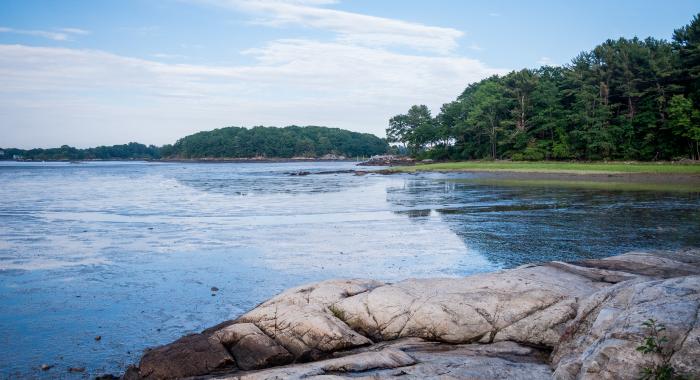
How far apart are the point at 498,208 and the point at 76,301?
24.4m

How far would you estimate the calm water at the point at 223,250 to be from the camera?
11.2 meters

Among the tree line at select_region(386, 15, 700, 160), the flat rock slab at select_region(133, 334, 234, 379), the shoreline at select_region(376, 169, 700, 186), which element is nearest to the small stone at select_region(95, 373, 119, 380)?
the flat rock slab at select_region(133, 334, 234, 379)

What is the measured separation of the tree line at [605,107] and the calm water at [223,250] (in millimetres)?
36456

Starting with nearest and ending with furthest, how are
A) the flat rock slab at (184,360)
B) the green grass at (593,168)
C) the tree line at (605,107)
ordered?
1. the flat rock slab at (184,360)
2. the green grass at (593,168)
3. the tree line at (605,107)

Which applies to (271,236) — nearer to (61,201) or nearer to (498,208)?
(498,208)

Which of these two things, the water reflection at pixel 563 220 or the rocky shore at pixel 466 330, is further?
the water reflection at pixel 563 220

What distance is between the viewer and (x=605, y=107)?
7406cm

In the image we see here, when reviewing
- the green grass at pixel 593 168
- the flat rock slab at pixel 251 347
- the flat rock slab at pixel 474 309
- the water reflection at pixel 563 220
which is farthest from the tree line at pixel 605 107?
the flat rock slab at pixel 251 347

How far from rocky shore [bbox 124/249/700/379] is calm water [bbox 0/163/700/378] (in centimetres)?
220


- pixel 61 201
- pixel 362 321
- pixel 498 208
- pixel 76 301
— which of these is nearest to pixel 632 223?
pixel 498 208

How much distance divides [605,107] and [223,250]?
68757 mm

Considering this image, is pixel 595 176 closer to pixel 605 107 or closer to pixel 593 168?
pixel 593 168

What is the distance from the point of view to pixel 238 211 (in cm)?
3259

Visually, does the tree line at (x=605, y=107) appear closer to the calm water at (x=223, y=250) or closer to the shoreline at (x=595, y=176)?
the shoreline at (x=595, y=176)
